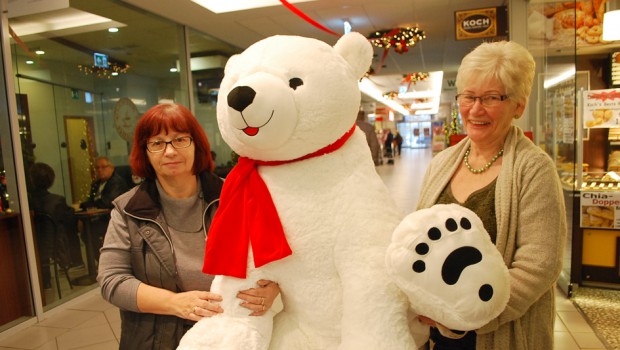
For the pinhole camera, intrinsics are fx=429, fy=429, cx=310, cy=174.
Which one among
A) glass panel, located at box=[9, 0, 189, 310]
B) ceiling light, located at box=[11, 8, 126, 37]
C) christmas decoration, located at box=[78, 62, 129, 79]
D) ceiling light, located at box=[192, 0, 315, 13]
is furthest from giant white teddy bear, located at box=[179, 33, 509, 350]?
ceiling light, located at box=[192, 0, 315, 13]

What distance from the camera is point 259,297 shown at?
95 cm

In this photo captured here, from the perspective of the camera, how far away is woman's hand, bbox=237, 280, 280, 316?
3.12 feet

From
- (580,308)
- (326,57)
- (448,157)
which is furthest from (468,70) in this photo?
(580,308)

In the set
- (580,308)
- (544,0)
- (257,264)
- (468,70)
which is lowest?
(580,308)

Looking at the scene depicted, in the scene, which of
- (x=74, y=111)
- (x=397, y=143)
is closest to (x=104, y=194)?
(x=74, y=111)

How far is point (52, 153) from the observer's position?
420cm

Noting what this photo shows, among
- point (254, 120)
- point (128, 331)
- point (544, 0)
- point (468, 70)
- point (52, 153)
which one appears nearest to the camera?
point (254, 120)

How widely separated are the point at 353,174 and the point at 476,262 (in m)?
0.32

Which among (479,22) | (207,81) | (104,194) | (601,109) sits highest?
(479,22)

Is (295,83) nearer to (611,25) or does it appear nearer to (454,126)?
A: (611,25)

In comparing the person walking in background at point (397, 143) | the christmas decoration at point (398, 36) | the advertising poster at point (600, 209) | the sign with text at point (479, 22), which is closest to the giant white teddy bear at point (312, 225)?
the advertising poster at point (600, 209)

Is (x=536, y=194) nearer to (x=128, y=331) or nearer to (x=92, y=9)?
(x=128, y=331)

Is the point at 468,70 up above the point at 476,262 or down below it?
above

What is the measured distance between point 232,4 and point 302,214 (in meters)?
4.98
